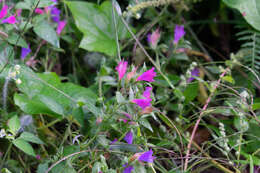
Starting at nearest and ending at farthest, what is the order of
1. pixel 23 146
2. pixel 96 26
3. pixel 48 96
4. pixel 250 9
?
1. pixel 23 146
2. pixel 48 96
3. pixel 250 9
4. pixel 96 26

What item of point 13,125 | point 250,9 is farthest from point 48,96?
point 250,9

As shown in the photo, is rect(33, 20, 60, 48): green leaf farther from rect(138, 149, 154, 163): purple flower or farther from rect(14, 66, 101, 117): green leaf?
rect(138, 149, 154, 163): purple flower

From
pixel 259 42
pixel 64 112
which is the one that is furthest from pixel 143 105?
pixel 259 42

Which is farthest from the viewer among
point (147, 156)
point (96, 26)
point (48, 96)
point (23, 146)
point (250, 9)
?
point (96, 26)

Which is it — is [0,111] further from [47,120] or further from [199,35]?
[199,35]

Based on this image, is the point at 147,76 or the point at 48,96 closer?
the point at 147,76

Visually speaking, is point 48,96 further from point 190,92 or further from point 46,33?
point 190,92

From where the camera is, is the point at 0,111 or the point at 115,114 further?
the point at 0,111

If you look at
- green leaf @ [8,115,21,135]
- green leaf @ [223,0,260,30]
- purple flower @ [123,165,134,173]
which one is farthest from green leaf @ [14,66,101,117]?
green leaf @ [223,0,260,30]
